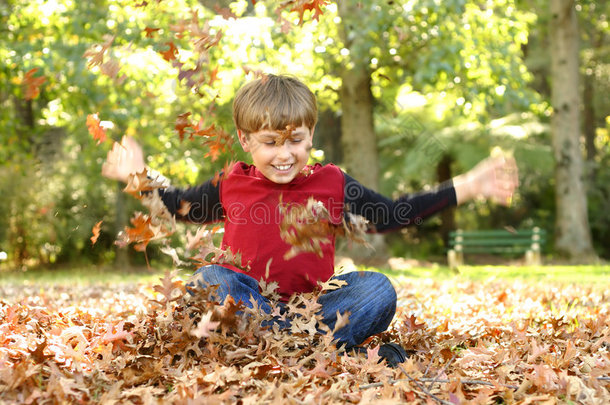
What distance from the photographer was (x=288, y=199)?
120 inches

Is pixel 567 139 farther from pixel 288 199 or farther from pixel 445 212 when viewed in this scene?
pixel 288 199

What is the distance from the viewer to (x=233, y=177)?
313 centimetres

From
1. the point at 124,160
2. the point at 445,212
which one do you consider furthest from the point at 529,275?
the point at 445,212

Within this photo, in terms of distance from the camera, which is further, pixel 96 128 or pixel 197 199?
pixel 197 199

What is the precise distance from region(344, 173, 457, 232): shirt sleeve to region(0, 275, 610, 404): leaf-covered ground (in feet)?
A: 1.74

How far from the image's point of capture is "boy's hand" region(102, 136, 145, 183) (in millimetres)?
3020

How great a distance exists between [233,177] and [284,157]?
0.34 meters

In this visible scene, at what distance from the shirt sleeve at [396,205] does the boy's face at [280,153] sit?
0.31 meters

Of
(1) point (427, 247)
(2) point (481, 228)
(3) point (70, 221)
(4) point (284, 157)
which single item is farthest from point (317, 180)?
(2) point (481, 228)

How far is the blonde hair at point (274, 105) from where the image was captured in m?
2.96

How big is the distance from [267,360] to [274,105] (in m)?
1.21

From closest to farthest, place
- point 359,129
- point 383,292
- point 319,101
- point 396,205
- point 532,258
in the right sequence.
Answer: point 383,292
point 396,205
point 359,129
point 319,101
point 532,258

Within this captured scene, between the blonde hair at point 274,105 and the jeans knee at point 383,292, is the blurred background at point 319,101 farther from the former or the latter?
→ the jeans knee at point 383,292

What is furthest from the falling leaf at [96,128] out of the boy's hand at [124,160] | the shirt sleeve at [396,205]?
the shirt sleeve at [396,205]
